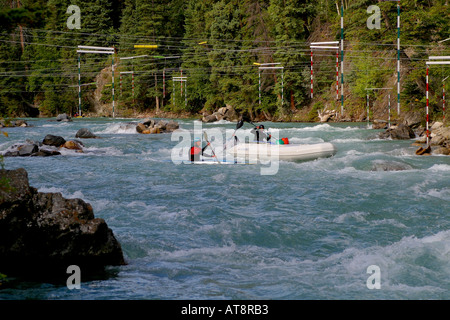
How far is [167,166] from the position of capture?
16.6 metres

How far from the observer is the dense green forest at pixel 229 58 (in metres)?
30.5

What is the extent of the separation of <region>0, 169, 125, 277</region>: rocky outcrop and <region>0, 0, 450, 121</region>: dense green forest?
1669 centimetres

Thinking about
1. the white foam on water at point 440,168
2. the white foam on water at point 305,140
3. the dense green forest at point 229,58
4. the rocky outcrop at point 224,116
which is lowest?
the white foam on water at point 440,168

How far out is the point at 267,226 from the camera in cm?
916

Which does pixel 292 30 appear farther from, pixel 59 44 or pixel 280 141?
pixel 59 44

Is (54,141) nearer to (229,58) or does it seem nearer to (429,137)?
(429,137)

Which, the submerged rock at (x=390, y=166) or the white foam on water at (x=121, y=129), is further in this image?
the white foam on water at (x=121, y=129)

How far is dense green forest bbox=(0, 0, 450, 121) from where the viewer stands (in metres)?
30.5

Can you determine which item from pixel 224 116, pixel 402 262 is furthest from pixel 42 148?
pixel 224 116

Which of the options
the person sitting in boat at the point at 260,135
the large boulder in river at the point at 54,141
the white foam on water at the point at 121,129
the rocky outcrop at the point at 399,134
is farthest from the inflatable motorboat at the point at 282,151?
the white foam on water at the point at 121,129

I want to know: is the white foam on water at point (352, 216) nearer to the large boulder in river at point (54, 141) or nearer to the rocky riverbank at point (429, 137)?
the rocky riverbank at point (429, 137)

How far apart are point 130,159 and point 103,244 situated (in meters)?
12.1

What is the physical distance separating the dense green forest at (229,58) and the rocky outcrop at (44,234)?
54.8 ft

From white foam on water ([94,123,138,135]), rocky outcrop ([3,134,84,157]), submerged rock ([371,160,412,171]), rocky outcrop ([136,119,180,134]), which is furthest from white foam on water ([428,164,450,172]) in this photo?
white foam on water ([94,123,138,135])
